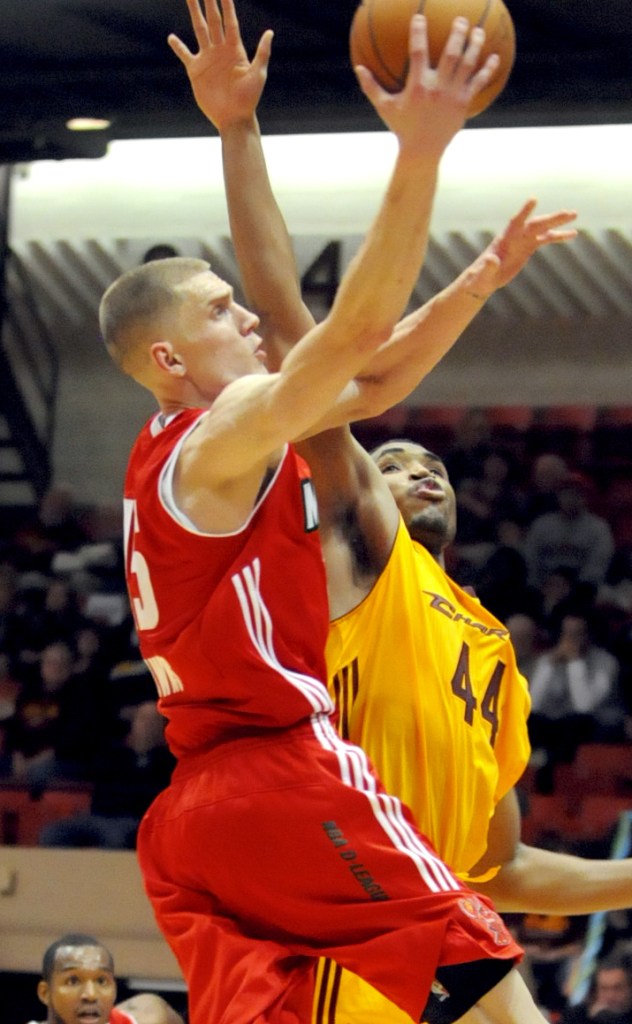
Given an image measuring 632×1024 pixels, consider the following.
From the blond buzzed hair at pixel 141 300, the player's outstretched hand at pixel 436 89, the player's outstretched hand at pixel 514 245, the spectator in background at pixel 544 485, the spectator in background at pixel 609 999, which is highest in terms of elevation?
the player's outstretched hand at pixel 436 89

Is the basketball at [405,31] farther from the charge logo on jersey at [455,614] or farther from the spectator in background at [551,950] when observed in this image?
the spectator in background at [551,950]

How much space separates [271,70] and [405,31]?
298 inches

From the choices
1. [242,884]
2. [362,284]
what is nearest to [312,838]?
[242,884]

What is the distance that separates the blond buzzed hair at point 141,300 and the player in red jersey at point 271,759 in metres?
0.21

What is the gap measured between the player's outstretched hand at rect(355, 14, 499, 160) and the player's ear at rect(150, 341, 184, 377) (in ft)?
2.40

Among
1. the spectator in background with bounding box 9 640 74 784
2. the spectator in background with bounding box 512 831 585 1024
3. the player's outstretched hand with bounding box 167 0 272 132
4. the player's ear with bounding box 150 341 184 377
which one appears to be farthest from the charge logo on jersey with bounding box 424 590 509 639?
the spectator in background with bounding box 9 640 74 784

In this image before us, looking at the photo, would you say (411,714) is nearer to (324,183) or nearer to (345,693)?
(345,693)

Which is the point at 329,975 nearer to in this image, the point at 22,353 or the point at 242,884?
the point at 242,884

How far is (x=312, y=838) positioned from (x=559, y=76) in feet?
25.7

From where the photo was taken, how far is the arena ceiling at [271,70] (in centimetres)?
961

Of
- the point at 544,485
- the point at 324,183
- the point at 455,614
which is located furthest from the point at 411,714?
the point at 324,183

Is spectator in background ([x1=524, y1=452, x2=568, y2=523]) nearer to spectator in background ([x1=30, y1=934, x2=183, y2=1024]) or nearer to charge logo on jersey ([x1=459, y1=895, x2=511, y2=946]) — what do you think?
spectator in background ([x1=30, y1=934, x2=183, y2=1024])

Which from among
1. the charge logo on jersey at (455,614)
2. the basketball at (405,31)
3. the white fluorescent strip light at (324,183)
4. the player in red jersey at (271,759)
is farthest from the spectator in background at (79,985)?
the white fluorescent strip light at (324,183)

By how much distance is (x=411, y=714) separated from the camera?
3719 mm
